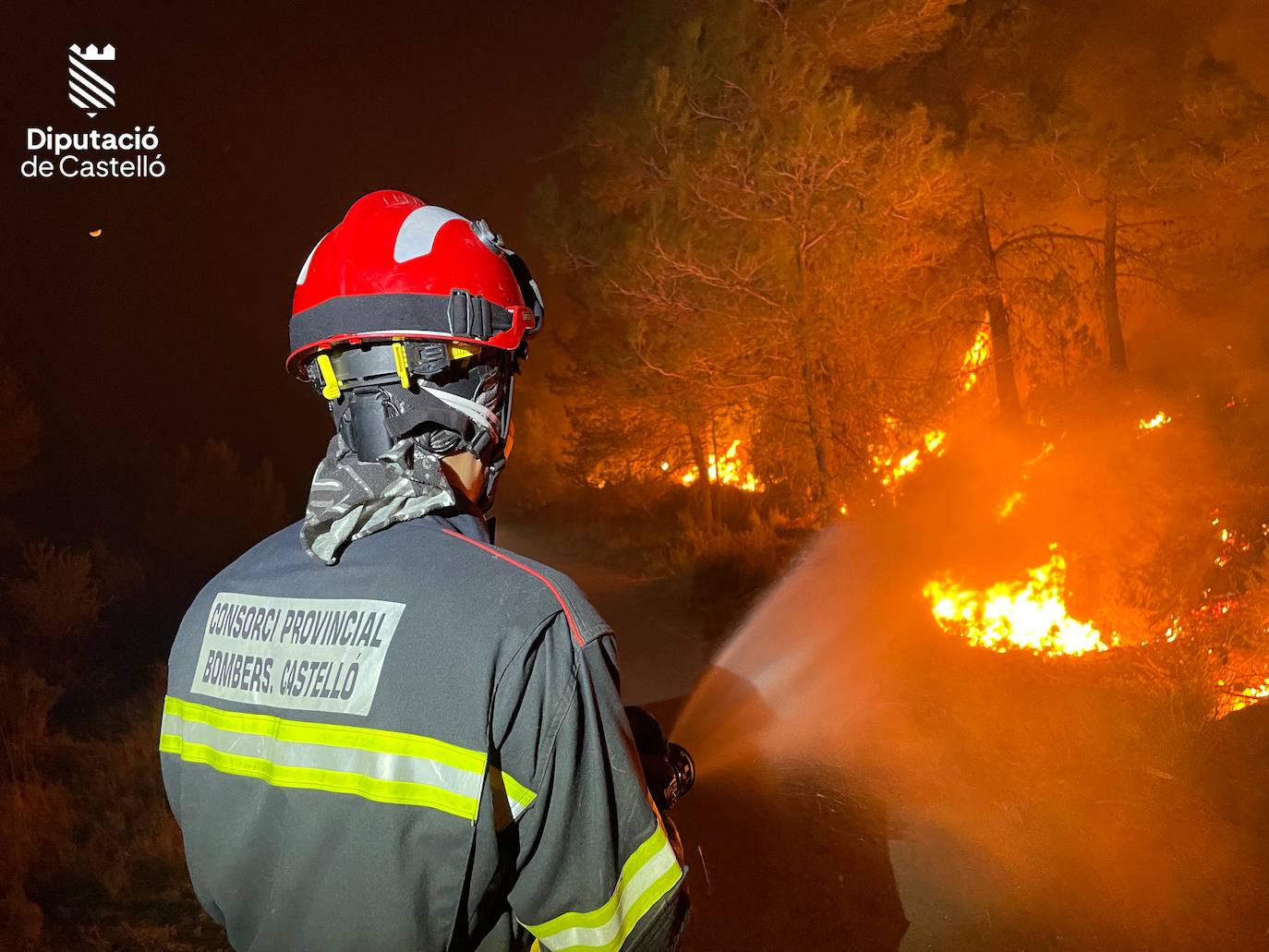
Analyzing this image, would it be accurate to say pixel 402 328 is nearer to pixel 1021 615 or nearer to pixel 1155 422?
pixel 1021 615

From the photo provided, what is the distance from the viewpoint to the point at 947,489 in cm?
1041

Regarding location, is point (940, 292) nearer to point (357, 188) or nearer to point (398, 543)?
point (398, 543)

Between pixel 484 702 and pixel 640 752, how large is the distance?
2.32ft

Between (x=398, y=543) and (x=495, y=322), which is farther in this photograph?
(x=495, y=322)

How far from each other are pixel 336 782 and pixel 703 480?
13.3 metres

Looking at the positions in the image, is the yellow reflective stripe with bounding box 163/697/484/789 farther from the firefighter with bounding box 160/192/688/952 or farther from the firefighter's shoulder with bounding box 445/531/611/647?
the firefighter's shoulder with bounding box 445/531/611/647

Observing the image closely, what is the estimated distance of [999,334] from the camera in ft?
35.3

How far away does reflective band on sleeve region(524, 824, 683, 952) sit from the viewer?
5.02 feet

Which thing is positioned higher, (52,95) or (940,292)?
(52,95)

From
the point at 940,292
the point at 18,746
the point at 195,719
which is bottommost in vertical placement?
the point at 18,746

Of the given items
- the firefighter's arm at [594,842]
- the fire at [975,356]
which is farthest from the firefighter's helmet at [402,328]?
the fire at [975,356]

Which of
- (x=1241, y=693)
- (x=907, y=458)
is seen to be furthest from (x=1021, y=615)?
(x=907, y=458)

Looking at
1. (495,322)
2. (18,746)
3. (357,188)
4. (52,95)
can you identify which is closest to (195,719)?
(495,322)

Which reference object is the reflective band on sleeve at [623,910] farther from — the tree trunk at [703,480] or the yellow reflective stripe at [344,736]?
the tree trunk at [703,480]
